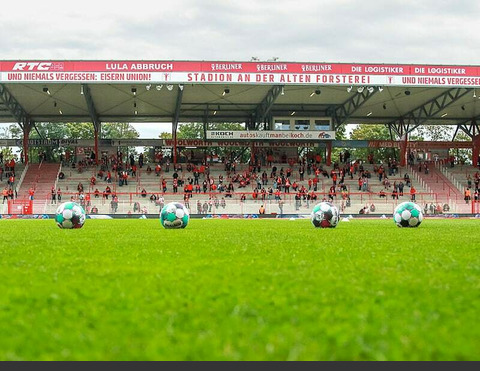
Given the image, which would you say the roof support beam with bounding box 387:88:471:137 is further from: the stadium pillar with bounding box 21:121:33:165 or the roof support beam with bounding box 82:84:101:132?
the stadium pillar with bounding box 21:121:33:165

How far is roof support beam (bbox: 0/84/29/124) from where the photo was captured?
4113cm

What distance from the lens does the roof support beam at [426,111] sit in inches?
1670

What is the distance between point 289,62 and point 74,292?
120 feet

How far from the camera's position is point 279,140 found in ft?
162

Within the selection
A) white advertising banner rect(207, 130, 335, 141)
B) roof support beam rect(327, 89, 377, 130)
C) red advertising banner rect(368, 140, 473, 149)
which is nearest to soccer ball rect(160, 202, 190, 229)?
roof support beam rect(327, 89, 377, 130)

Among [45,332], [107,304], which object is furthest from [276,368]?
[107,304]

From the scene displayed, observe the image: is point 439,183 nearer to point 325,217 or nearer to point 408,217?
point 408,217

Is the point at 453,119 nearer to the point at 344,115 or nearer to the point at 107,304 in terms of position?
the point at 344,115

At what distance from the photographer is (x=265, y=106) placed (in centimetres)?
4616

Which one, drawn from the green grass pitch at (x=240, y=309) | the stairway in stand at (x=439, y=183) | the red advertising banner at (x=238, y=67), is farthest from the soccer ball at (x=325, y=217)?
the red advertising banner at (x=238, y=67)

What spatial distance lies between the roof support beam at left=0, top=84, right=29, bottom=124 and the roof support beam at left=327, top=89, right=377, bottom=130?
2673cm

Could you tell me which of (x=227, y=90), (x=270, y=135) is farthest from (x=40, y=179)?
(x=270, y=135)

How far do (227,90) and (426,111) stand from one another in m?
18.2

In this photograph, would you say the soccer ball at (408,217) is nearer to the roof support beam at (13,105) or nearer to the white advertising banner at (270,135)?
the white advertising banner at (270,135)
